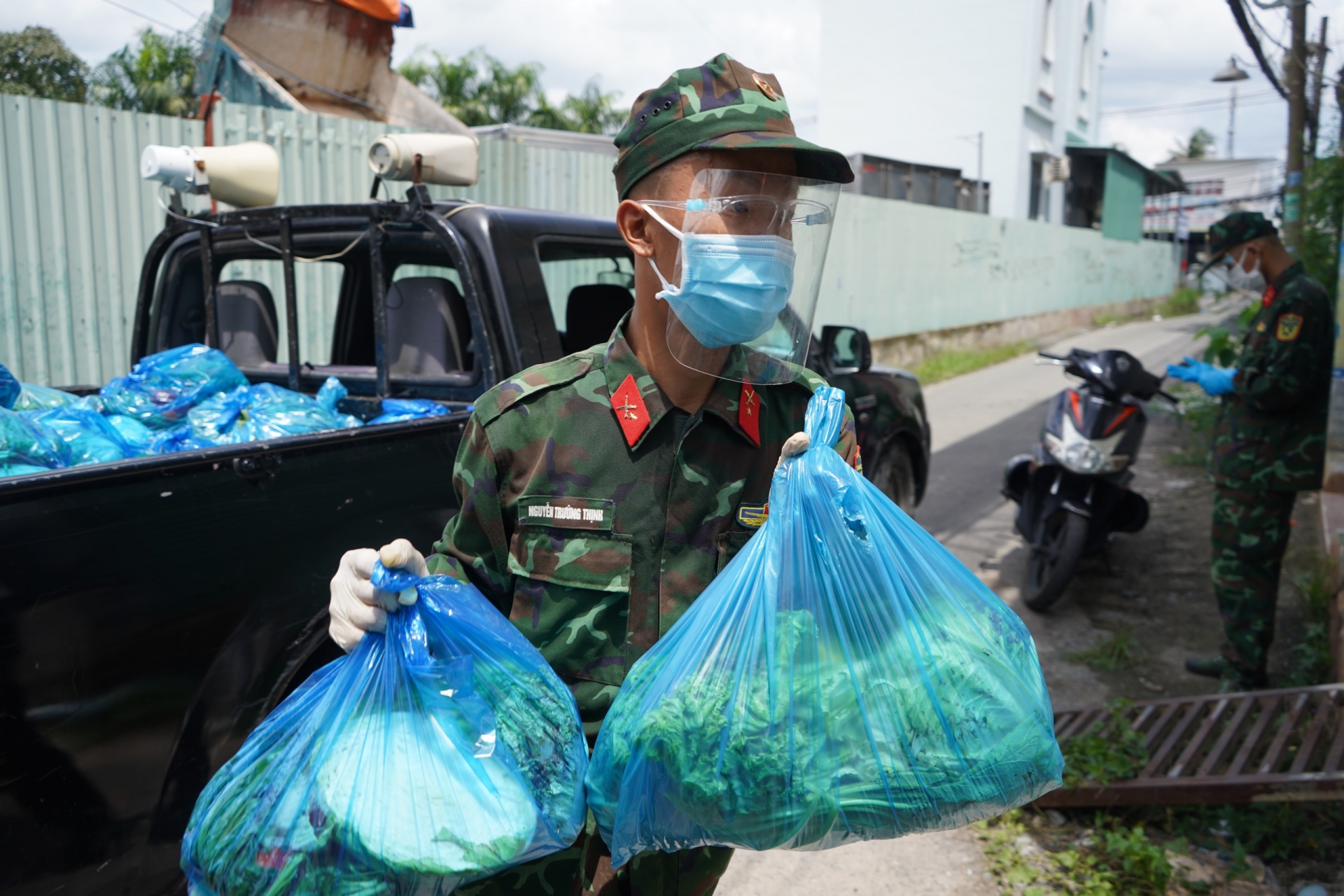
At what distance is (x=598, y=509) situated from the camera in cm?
139

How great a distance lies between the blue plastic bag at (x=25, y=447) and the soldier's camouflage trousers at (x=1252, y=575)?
3.84 m

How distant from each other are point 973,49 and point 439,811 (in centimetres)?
2476

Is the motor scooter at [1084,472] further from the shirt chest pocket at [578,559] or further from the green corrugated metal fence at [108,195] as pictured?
the green corrugated metal fence at [108,195]

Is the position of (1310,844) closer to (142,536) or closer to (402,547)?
(402,547)

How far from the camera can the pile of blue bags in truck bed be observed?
2.25m

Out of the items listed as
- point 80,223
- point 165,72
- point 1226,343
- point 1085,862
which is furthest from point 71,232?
point 165,72

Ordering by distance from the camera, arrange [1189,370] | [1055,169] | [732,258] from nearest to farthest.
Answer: [732,258] < [1189,370] < [1055,169]

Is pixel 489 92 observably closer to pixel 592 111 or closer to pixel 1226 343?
pixel 592 111

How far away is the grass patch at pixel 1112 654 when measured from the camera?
13.0 feet

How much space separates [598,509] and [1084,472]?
145 inches

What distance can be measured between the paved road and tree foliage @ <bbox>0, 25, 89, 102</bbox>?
4782 mm

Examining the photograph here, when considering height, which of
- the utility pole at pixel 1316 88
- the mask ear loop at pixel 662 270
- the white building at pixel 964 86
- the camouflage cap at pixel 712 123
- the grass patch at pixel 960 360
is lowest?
the grass patch at pixel 960 360

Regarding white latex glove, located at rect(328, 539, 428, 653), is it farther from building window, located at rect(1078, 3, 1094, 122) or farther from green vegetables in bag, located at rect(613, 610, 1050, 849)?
building window, located at rect(1078, 3, 1094, 122)

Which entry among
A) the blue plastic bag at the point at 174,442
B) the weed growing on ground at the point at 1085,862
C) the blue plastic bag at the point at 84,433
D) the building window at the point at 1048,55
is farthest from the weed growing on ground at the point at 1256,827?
the building window at the point at 1048,55
